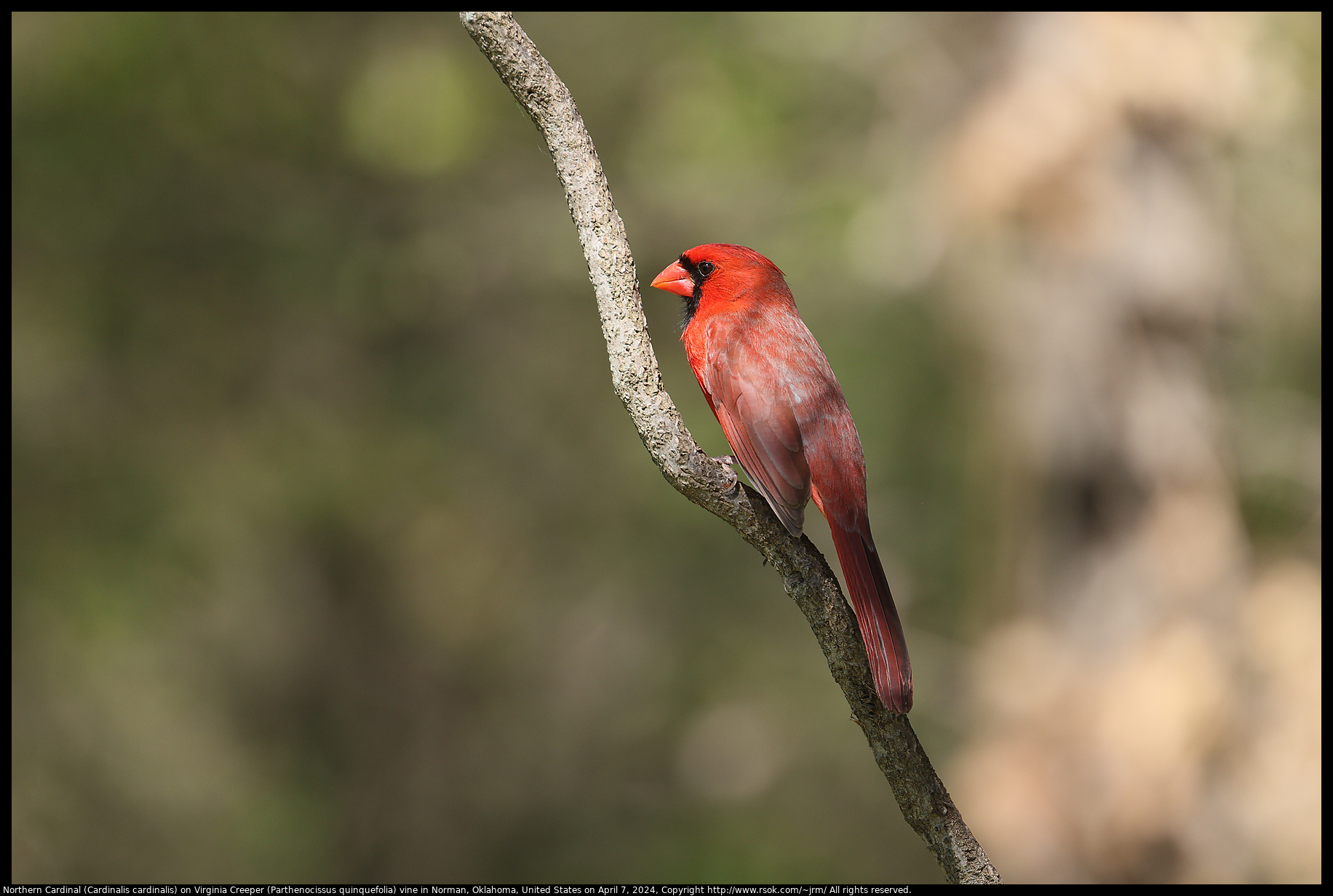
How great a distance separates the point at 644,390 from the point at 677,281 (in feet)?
3.00

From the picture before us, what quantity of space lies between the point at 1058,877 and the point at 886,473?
466cm

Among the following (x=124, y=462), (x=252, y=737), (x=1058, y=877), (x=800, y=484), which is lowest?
(x=252, y=737)

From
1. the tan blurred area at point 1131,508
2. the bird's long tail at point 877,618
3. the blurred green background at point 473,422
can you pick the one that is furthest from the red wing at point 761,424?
the tan blurred area at point 1131,508

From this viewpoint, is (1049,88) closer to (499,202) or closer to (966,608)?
(966,608)

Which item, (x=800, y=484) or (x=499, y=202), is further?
(x=499, y=202)

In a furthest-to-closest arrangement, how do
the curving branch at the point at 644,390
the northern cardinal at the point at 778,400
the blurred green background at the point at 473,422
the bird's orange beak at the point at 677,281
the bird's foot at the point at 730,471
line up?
1. the blurred green background at the point at 473,422
2. the bird's orange beak at the point at 677,281
3. the northern cardinal at the point at 778,400
4. the bird's foot at the point at 730,471
5. the curving branch at the point at 644,390

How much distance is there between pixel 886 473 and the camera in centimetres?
892

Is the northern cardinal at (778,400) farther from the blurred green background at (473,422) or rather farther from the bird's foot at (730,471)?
the blurred green background at (473,422)

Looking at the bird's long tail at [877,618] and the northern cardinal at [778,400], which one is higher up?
the northern cardinal at [778,400]

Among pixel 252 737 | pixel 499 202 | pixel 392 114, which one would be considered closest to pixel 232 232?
pixel 392 114

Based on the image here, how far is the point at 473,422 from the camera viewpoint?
25.8ft

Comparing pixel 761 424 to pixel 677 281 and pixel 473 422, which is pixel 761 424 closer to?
pixel 677 281

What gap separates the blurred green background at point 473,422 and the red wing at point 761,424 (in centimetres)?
304

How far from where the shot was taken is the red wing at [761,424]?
1764 millimetres
